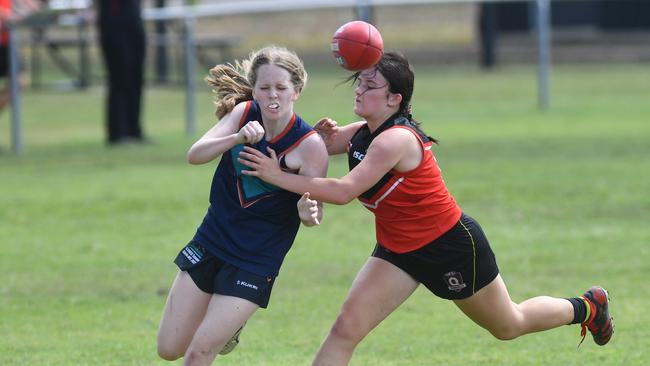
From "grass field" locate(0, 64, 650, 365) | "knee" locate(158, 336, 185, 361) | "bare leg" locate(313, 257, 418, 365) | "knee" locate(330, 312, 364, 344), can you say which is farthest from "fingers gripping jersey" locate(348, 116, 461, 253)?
"grass field" locate(0, 64, 650, 365)

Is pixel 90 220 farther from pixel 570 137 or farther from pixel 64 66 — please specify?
pixel 64 66

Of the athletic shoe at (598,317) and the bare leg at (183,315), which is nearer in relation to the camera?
the bare leg at (183,315)

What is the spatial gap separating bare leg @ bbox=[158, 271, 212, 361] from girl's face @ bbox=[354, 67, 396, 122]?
1148mm

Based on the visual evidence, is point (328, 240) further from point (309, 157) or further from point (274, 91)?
point (274, 91)

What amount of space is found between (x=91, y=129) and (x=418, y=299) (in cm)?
1280

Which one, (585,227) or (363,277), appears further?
(585,227)

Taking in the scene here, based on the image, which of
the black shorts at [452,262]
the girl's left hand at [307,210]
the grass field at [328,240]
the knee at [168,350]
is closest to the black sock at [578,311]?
the grass field at [328,240]

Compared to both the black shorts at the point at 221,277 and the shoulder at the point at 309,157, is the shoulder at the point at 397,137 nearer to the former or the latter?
→ the shoulder at the point at 309,157

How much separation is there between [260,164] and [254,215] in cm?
31

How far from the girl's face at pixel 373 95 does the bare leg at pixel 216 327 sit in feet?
3.45

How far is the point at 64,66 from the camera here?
85.4ft

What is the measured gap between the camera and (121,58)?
55.9 ft

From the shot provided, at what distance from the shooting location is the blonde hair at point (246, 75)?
5520mm

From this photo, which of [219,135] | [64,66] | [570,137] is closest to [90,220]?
[219,135]
